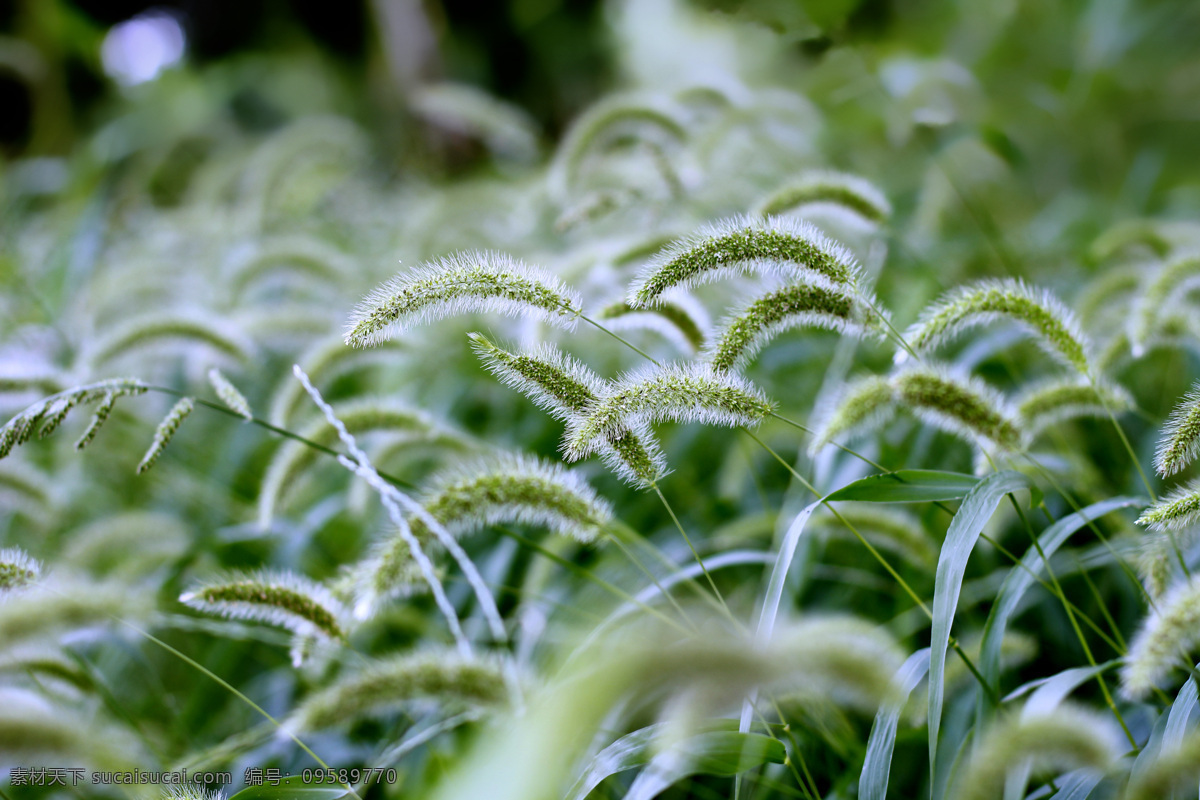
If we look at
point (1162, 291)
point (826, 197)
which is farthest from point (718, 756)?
point (1162, 291)

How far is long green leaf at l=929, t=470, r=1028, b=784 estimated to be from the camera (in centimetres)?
100

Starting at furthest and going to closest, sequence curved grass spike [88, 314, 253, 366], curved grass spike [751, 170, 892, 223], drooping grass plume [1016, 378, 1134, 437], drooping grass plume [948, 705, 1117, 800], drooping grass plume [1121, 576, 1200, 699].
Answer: curved grass spike [88, 314, 253, 366]
curved grass spike [751, 170, 892, 223]
drooping grass plume [1016, 378, 1134, 437]
drooping grass plume [1121, 576, 1200, 699]
drooping grass plume [948, 705, 1117, 800]

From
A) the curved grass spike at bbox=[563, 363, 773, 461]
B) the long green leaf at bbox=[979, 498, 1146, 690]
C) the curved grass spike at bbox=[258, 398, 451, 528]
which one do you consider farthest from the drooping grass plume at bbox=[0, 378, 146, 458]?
the long green leaf at bbox=[979, 498, 1146, 690]

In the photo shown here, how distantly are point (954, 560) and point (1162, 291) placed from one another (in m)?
0.85

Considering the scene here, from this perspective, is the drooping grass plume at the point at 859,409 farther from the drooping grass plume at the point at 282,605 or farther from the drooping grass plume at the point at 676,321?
the drooping grass plume at the point at 282,605

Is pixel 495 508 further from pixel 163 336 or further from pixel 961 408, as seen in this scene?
pixel 163 336

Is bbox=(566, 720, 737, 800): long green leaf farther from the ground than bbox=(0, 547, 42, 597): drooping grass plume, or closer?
closer

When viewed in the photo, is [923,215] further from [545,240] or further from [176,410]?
[176,410]

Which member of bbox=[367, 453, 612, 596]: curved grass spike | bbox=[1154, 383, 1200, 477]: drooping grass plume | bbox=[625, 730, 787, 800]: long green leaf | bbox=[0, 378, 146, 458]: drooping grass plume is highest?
bbox=[0, 378, 146, 458]: drooping grass plume

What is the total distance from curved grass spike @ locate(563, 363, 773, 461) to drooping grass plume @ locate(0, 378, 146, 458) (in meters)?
0.78

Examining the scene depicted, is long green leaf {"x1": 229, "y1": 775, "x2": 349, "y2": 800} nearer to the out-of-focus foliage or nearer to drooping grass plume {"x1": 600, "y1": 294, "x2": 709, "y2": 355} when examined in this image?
the out-of-focus foliage

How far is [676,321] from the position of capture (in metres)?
1.40

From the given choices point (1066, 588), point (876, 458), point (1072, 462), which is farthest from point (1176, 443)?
point (1066, 588)

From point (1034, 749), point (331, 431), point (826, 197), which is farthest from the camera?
point (826, 197)
